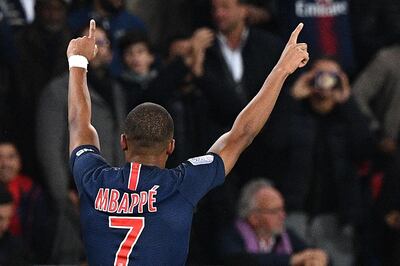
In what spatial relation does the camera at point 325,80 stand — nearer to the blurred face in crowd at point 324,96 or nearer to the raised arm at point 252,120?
the blurred face in crowd at point 324,96

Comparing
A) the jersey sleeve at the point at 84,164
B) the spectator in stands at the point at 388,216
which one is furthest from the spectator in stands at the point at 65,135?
the jersey sleeve at the point at 84,164

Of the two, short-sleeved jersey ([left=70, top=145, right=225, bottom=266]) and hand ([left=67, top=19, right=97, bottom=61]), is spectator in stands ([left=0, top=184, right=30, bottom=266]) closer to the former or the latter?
hand ([left=67, top=19, right=97, bottom=61])

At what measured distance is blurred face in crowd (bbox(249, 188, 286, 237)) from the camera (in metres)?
8.61

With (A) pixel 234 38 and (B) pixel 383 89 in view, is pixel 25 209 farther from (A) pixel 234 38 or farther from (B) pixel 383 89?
(B) pixel 383 89

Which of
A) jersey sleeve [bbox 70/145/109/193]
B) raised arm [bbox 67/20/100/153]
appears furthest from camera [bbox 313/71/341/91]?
jersey sleeve [bbox 70/145/109/193]

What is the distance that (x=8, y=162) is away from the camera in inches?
338

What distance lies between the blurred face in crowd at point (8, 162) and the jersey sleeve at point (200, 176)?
11.3ft

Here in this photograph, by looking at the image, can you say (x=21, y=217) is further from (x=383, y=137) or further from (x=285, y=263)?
(x=383, y=137)

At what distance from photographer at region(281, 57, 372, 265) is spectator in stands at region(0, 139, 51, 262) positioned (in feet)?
6.37

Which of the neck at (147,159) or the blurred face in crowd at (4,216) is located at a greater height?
the neck at (147,159)

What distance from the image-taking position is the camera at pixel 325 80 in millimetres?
9305

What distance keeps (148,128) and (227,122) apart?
3.85 m

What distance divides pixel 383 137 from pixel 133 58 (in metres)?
2.27

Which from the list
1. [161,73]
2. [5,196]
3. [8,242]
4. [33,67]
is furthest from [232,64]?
[8,242]
